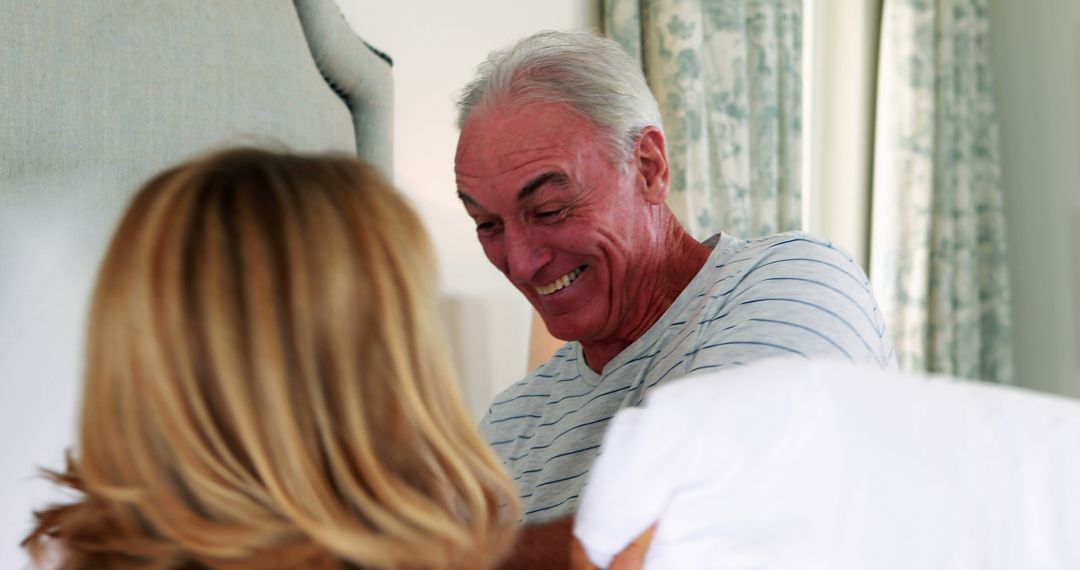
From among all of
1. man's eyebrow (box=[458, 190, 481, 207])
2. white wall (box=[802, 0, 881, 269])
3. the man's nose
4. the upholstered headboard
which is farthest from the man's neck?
white wall (box=[802, 0, 881, 269])

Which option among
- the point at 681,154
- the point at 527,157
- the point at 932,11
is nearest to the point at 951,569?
the point at 527,157

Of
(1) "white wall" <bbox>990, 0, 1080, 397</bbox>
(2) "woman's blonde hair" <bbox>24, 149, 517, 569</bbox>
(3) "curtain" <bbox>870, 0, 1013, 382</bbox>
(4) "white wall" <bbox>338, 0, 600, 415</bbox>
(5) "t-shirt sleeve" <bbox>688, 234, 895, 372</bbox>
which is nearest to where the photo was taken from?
(2) "woman's blonde hair" <bbox>24, 149, 517, 569</bbox>

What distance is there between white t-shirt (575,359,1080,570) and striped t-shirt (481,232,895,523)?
246 millimetres

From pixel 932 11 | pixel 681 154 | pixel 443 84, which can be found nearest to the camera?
pixel 443 84

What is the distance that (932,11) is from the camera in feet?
11.9

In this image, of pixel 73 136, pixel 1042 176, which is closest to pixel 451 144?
pixel 73 136

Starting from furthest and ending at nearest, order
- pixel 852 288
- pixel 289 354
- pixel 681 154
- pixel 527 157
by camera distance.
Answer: pixel 681 154 < pixel 527 157 < pixel 852 288 < pixel 289 354

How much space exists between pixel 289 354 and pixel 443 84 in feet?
5.27

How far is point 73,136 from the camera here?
4.25 ft

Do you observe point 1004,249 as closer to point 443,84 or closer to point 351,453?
point 443,84

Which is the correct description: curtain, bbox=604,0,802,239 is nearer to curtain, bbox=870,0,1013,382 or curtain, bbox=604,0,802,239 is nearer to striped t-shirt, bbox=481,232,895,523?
curtain, bbox=870,0,1013,382

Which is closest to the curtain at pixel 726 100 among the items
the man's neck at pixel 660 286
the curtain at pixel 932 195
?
the curtain at pixel 932 195

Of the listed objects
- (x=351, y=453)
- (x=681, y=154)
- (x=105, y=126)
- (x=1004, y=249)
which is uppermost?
(x=105, y=126)

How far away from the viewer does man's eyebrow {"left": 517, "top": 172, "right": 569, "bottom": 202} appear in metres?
1.49
